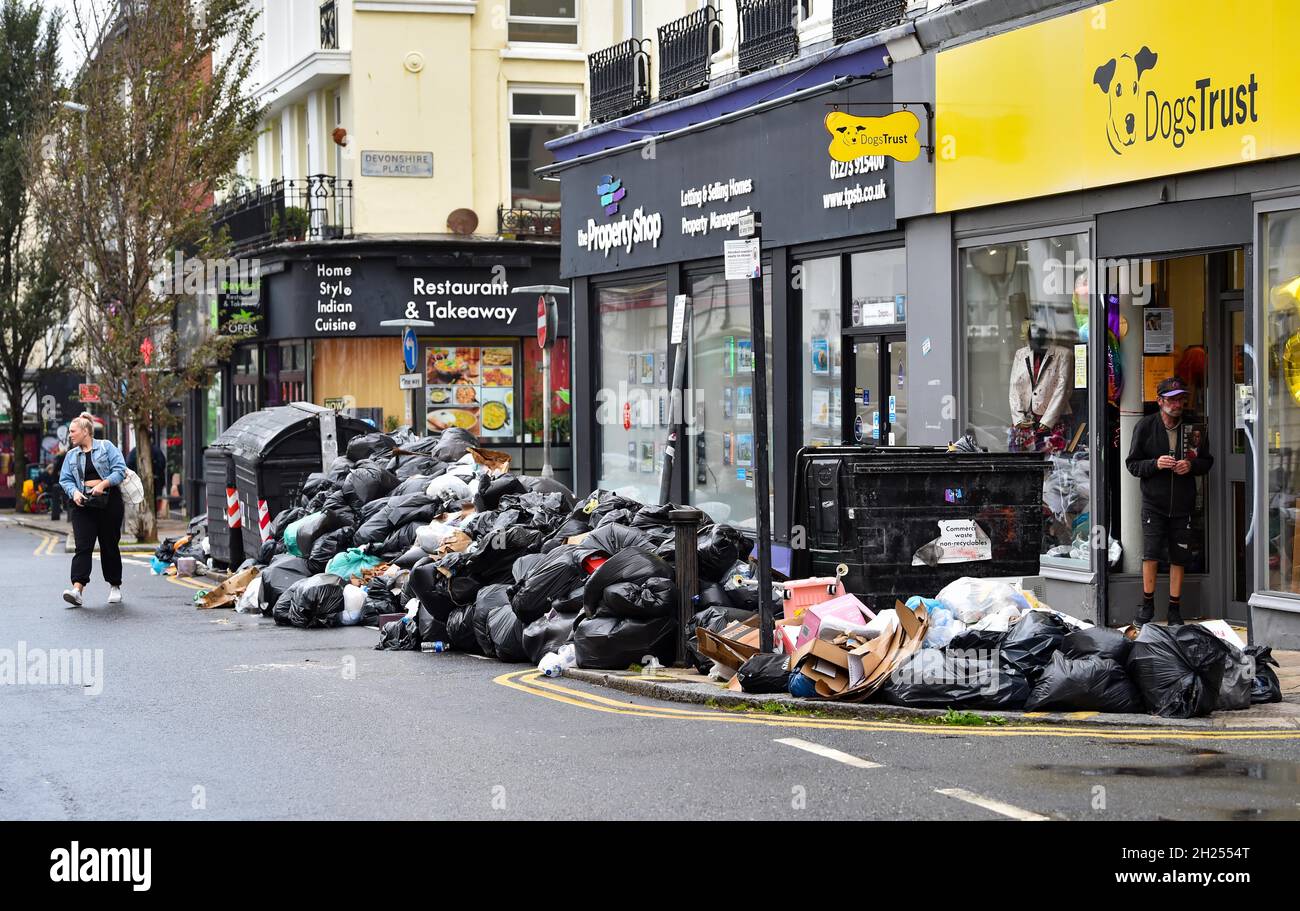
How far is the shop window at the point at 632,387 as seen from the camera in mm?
21453

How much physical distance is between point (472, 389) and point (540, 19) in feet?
23.4

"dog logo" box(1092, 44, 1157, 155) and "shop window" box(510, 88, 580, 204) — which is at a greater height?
"shop window" box(510, 88, 580, 204)

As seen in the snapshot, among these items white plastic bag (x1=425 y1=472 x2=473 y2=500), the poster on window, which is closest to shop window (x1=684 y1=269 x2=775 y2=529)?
white plastic bag (x1=425 y1=472 x2=473 y2=500)

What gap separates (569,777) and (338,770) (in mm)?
1163

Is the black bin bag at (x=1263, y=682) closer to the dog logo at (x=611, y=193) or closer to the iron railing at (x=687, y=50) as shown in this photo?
the iron railing at (x=687, y=50)

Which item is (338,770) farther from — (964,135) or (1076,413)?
(964,135)

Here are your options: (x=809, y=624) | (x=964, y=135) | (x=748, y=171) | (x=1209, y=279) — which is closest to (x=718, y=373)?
(x=748, y=171)

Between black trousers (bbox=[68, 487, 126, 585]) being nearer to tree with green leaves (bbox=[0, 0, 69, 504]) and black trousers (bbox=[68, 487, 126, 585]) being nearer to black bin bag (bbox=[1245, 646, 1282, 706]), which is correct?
black bin bag (bbox=[1245, 646, 1282, 706])

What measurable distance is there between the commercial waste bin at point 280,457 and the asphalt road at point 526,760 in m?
9.35

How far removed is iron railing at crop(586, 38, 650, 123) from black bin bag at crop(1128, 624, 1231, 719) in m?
13.4

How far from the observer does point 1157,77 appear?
1262 centimetres

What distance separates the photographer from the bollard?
38.9 feet

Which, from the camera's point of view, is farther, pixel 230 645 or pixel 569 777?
pixel 230 645

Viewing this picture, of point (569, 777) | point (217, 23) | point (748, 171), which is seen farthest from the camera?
point (217, 23)
